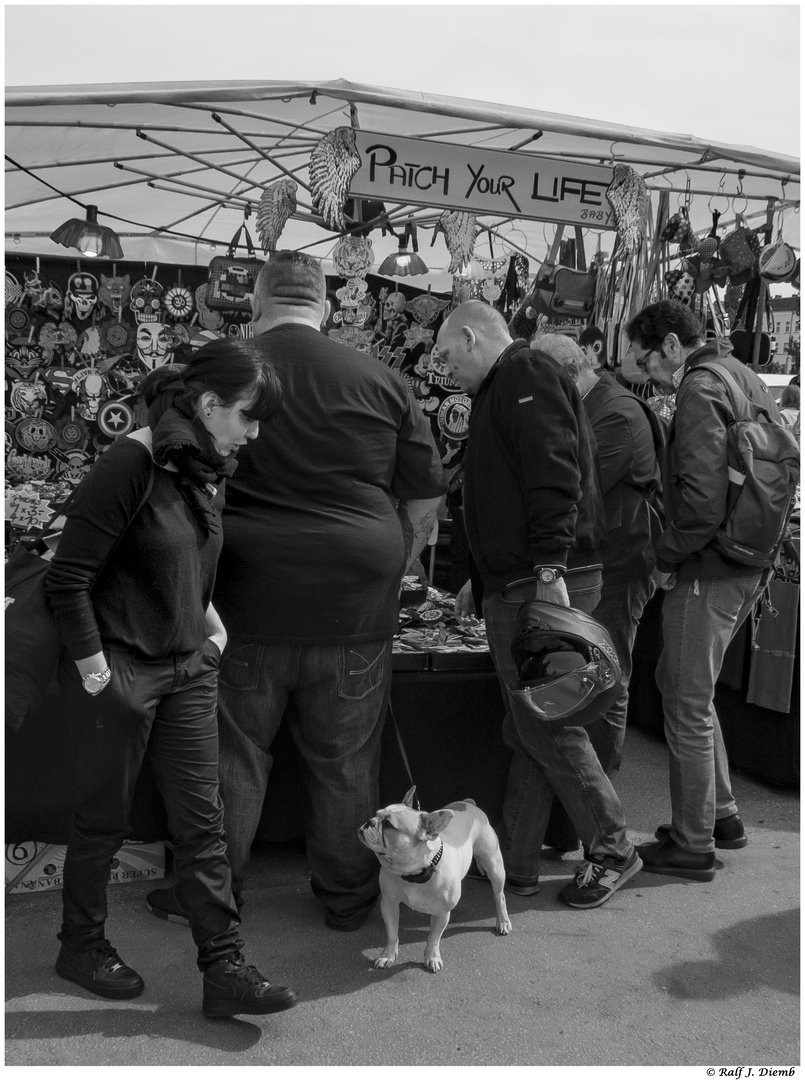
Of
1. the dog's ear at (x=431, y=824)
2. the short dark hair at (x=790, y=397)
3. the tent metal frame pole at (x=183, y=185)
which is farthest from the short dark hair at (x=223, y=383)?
the tent metal frame pole at (x=183, y=185)

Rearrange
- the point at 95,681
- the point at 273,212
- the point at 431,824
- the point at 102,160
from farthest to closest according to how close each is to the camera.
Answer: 1. the point at 102,160
2. the point at 273,212
3. the point at 431,824
4. the point at 95,681

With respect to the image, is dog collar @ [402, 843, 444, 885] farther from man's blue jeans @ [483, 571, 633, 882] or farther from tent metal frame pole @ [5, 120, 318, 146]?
tent metal frame pole @ [5, 120, 318, 146]

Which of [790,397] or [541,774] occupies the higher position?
[790,397]

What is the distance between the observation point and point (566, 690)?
8.35 feet

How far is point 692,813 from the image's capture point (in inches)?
121

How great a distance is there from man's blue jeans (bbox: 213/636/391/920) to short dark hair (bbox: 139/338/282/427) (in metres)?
0.72

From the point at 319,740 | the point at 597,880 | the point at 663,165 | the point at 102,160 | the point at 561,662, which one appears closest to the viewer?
the point at 561,662

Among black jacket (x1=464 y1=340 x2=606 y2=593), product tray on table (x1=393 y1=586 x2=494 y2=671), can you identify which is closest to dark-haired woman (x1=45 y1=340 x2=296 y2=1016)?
black jacket (x1=464 y1=340 x2=606 y2=593)

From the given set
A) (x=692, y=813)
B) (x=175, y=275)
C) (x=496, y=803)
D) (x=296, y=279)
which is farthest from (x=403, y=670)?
(x=175, y=275)

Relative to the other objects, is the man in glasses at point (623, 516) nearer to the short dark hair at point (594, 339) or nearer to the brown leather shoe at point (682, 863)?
the brown leather shoe at point (682, 863)

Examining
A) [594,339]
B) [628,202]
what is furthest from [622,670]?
[594,339]

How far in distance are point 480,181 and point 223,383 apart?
→ 200 cm

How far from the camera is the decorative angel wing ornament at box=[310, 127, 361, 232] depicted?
11.0 ft

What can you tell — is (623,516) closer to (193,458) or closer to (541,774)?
(541,774)
